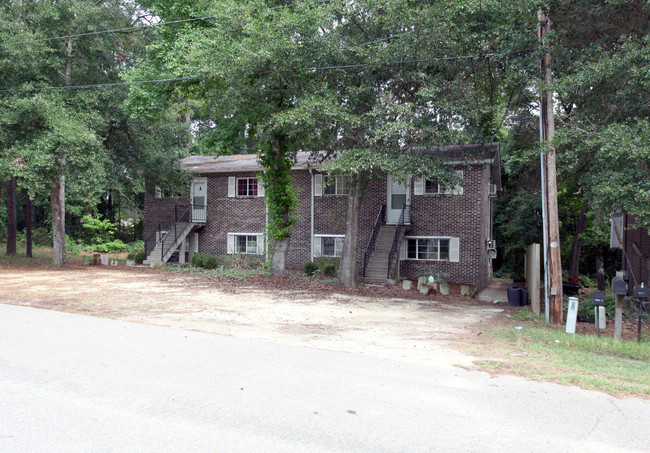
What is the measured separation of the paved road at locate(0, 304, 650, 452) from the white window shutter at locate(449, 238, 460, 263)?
14467mm

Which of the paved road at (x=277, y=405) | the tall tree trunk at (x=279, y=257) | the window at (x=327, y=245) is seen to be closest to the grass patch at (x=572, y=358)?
the paved road at (x=277, y=405)

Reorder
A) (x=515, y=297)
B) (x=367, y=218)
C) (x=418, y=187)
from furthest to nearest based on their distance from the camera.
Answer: (x=367, y=218) → (x=418, y=187) → (x=515, y=297)

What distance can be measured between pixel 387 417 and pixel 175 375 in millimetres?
2844

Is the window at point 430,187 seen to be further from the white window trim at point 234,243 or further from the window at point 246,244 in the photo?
the window at point 246,244

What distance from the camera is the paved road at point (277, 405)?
432 cm

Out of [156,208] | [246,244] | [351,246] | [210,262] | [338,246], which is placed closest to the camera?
[351,246]

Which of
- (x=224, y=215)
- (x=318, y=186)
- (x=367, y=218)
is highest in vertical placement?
(x=318, y=186)

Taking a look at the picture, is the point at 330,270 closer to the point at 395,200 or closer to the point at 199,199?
the point at 395,200

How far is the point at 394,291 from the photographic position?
58.4ft

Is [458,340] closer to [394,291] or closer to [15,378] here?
[15,378]

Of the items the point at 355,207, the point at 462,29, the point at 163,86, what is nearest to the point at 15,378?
the point at 462,29

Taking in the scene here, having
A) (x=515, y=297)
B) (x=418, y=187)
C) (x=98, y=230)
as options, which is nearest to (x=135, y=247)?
(x=98, y=230)

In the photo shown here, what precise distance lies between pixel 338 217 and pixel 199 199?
8.74 metres

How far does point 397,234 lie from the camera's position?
69.8 feet
